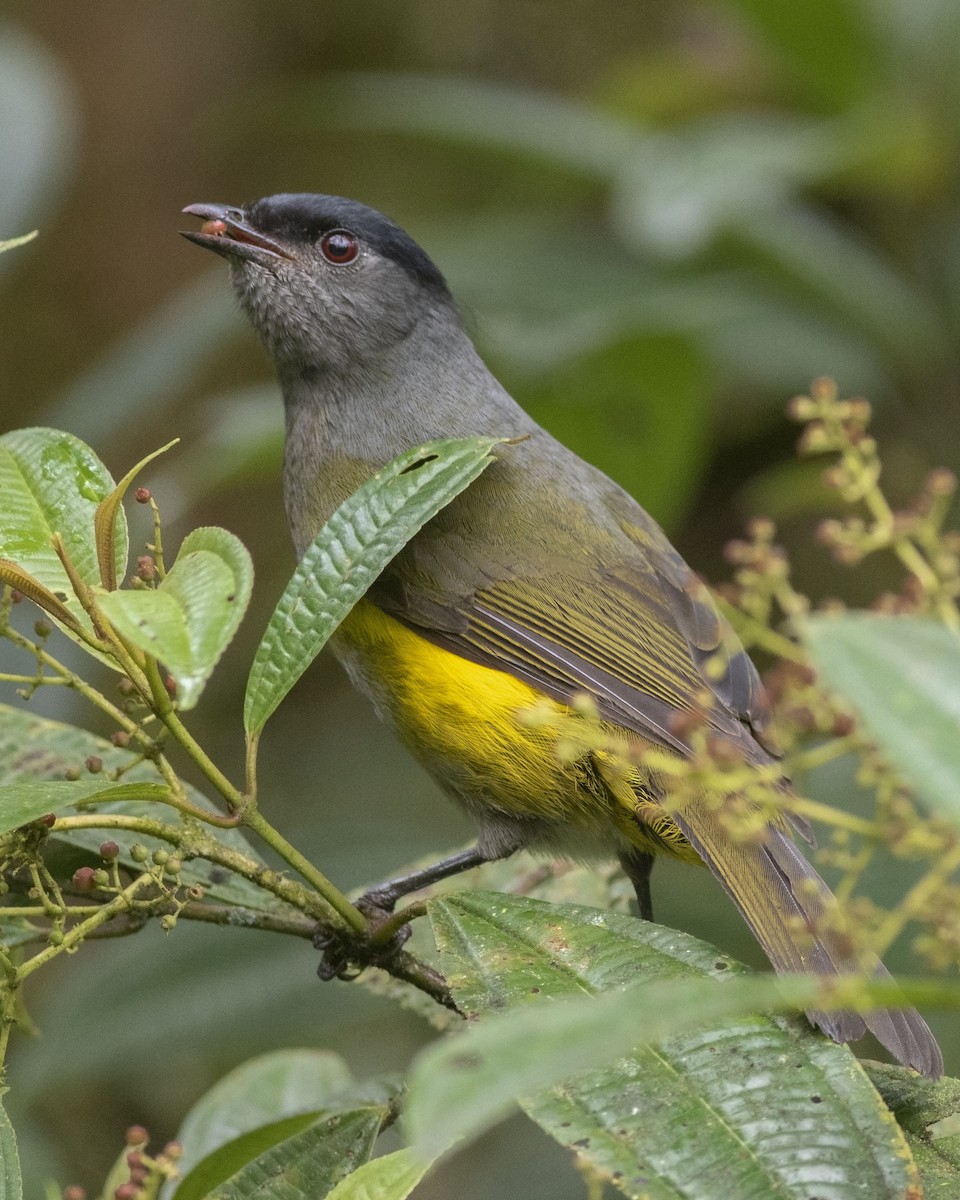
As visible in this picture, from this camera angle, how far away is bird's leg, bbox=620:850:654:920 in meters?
2.59

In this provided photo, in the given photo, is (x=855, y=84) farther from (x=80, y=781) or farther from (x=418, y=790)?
(x=80, y=781)

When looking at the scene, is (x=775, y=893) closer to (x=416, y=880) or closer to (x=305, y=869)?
(x=416, y=880)

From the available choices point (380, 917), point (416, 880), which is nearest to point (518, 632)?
point (416, 880)

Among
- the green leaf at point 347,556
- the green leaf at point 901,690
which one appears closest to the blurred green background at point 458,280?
the green leaf at point 347,556

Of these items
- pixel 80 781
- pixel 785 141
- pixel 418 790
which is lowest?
pixel 418 790

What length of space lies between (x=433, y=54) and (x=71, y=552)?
562cm

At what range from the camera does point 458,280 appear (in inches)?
→ 181

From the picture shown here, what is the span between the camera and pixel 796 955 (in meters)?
2.01

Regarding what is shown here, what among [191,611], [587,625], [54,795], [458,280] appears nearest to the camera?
[191,611]

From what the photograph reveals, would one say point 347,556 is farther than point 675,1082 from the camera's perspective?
Yes

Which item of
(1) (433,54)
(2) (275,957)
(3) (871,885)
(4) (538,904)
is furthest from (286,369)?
(1) (433,54)

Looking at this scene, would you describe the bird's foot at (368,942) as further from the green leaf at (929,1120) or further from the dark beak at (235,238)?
the dark beak at (235,238)

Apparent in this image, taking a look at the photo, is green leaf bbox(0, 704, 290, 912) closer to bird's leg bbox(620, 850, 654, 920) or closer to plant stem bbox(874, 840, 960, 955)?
bird's leg bbox(620, 850, 654, 920)

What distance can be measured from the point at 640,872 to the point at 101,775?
1.14m
